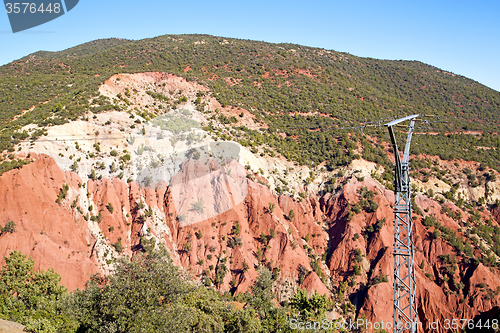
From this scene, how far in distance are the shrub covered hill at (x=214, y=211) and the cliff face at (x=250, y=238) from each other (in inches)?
5.0

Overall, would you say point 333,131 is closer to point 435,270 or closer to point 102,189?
point 435,270

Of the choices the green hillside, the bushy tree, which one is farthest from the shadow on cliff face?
the green hillside

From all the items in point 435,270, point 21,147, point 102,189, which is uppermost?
point 21,147

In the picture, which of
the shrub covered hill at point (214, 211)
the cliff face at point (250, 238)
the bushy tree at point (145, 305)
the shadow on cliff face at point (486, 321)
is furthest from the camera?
the shadow on cliff face at point (486, 321)

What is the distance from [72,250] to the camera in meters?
26.9

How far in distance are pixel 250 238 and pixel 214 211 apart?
4.44 metres

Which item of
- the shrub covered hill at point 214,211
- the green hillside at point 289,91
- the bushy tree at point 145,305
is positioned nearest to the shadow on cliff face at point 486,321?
the shrub covered hill at point 214,211

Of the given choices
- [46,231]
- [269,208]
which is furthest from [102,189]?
[269,208]

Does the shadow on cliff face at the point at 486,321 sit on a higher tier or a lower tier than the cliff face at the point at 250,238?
lower

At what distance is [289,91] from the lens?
5734 cm

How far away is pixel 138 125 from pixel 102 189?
941cm

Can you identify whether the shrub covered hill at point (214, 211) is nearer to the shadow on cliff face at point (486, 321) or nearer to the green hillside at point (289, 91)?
the shadow on cliff face at point (486, 321)

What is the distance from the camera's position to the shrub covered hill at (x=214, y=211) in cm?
2139

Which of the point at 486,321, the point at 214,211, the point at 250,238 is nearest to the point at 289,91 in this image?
the point at 214,211
